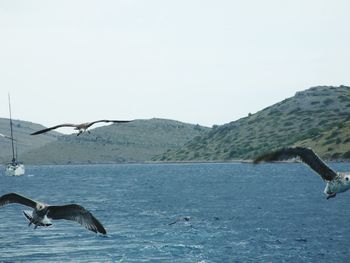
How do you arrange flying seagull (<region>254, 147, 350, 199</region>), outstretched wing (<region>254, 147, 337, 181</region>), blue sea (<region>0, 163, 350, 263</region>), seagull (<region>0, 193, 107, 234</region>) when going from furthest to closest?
blue sea (<region>0, 163, 350, 263</region>) → seagull (<region>0, 193, 107, 234</region>) → flying seagull (<region>254, 147, 350, 199</region>) → outstretched wing (<region>254, 147, 337, 181</region>)

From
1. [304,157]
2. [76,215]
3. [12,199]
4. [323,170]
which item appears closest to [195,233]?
[76,215]

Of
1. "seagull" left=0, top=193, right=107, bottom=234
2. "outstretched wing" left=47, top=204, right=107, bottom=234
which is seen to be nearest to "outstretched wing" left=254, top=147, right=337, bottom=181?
"outstretched wing" left=47, top=204, right=107, bottom=234

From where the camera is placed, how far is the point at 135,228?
97062mm

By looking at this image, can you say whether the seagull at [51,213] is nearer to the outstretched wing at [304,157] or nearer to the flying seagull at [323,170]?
the outstretched wing at [304,157]

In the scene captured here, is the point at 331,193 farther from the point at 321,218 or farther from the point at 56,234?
the point at 321,218

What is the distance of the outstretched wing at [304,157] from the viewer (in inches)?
855

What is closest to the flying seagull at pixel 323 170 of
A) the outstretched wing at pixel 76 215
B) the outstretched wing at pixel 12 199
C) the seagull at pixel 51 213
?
the outstretched wing at pixel 76 215

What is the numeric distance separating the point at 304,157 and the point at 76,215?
9767 millimetres

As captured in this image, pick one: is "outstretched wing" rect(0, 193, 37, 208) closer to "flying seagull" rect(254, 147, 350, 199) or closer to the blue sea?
"flying seagull" rect(254, 147, 350, 199)

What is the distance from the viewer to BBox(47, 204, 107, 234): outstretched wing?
25969mm

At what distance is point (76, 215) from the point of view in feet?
87.4

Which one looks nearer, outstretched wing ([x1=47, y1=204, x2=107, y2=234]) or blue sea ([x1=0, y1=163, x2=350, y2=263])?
outstretched wing ([x1=47, y1=204, x2=107, y2=234])

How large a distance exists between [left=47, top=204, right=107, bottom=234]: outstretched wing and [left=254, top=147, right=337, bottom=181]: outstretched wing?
25.9 ft

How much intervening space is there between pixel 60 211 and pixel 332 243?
57.5 m
